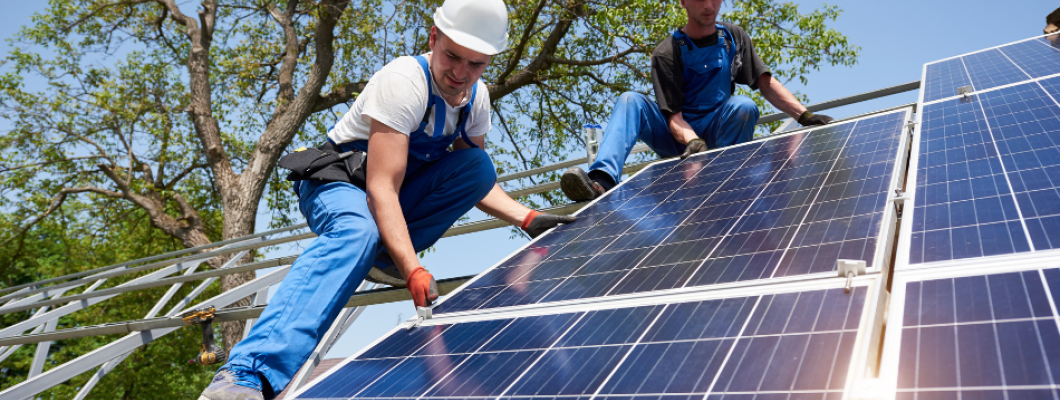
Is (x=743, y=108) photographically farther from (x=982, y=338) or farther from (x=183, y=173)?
(x=183, y=173)

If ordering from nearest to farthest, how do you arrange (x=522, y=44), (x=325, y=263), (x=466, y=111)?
(x=325, y=263), (x=466, y=111), (x=522, y=44)

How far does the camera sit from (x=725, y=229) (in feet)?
9.23

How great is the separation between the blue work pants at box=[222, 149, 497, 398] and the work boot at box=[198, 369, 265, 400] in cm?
4

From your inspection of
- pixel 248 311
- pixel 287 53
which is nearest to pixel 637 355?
pixel 248 311

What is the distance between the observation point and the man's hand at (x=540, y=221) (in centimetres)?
400

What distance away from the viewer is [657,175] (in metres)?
4.70

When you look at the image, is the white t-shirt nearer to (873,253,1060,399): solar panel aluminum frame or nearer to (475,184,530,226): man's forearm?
(475,184,530,226): man's forearm

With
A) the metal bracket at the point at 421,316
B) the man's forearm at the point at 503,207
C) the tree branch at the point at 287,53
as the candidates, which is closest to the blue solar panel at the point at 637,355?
the metal bracket at the point at 421,316

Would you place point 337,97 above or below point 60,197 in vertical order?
above

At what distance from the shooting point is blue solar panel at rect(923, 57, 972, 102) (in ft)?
17.6

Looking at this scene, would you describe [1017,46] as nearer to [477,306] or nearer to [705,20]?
[705,20]

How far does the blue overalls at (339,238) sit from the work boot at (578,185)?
70 centimetres

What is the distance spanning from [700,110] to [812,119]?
901 mm

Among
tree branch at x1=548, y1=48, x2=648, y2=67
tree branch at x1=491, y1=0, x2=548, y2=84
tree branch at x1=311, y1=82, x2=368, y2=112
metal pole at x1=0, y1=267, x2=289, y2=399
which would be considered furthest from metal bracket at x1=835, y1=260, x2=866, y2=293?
tree branch at x1=311, y1=82, x2=368, y2=112
